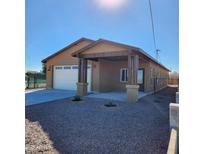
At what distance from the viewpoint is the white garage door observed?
47.3ft

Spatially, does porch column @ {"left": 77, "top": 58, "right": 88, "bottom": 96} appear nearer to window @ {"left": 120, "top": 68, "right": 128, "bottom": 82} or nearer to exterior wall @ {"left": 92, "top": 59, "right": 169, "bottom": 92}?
exterior wall @ {"left": 92, "top": 59, "right": 169, "bottom": 92}

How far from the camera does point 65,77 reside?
48.8 feet

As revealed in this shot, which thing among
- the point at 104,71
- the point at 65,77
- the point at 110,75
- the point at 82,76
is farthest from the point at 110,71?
the point at 65,77

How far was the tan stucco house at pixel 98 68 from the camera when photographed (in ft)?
30.5

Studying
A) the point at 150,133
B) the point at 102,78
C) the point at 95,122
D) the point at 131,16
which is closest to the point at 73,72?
the point at 102,78

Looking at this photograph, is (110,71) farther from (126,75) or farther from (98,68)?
(98,68)

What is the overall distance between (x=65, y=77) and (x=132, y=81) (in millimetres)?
7818

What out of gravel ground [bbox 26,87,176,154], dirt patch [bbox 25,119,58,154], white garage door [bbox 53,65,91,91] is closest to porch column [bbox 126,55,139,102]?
gravel ground [bbox 26,87,176,154]

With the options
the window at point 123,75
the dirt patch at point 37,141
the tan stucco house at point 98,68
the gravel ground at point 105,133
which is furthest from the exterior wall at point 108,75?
the dirt patch at point 37,141

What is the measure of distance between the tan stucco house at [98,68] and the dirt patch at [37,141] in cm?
562
